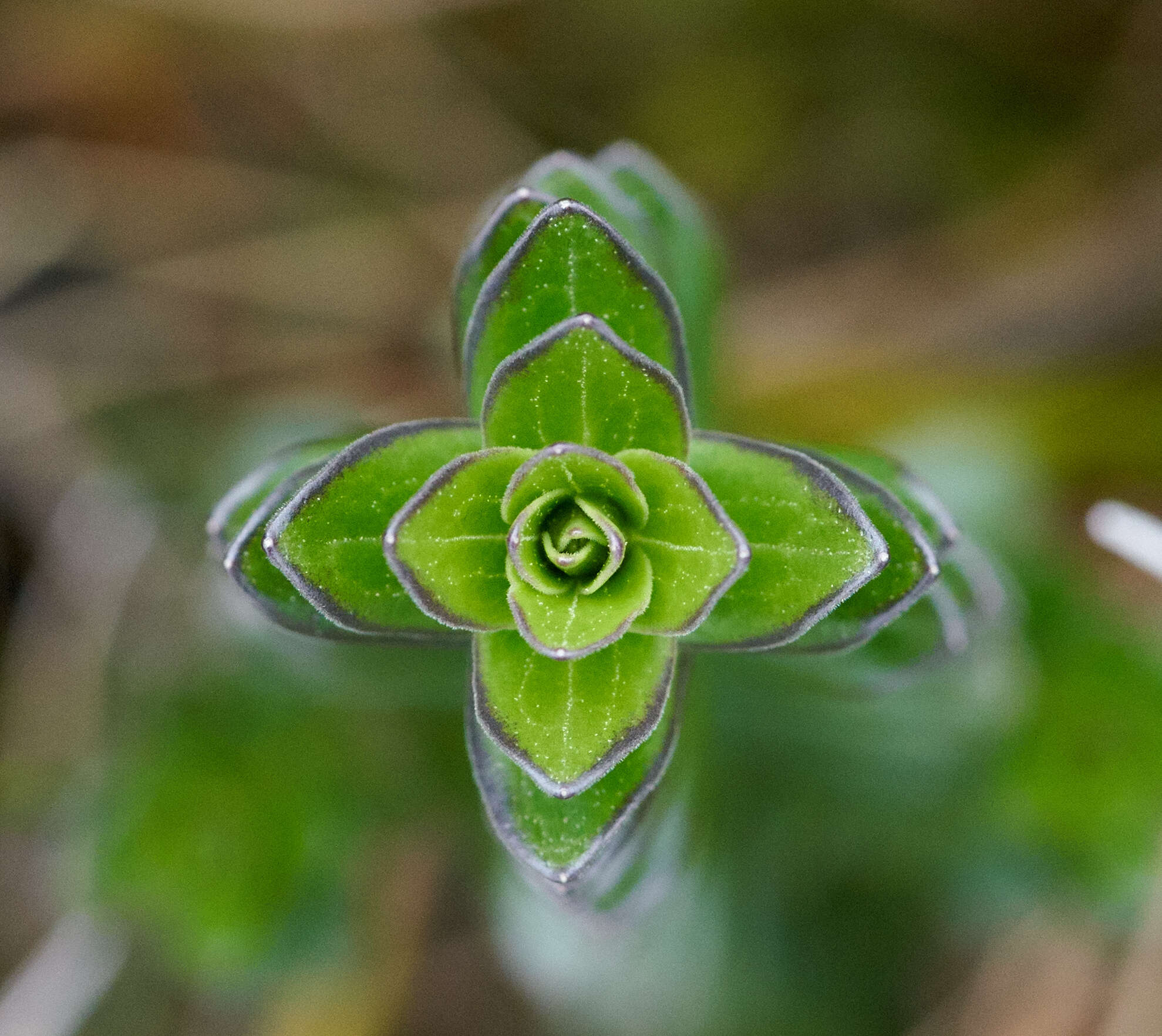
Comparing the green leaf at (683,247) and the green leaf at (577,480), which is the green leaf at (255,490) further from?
the green leaf at (683,247)

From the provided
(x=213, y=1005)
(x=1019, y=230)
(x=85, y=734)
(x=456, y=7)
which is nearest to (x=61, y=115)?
(x=456, y=7)

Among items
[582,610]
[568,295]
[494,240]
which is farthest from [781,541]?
[494,240]

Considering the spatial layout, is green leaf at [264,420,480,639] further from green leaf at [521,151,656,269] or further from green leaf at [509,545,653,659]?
green leaf at [521,151,656,269]

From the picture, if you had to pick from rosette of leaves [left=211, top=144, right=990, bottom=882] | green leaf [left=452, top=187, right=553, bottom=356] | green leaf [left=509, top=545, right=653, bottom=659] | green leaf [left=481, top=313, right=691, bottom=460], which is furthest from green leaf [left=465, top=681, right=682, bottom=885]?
green leaf [left=452, top=187, right=553, bottom=356]

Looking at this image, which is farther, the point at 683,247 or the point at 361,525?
the point at 683,247

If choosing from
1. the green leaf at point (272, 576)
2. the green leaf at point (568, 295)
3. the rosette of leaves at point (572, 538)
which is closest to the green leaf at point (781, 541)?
the rosette of leaves at point (572, 538)

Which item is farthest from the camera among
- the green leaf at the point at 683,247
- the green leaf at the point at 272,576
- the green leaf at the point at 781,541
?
the green leaf at the point at 683,247

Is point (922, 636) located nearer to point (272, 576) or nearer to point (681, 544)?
point (681, 544)

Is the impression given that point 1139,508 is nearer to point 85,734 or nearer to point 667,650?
point 667,650
